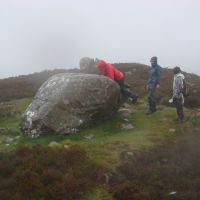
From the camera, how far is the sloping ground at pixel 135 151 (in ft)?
53.3

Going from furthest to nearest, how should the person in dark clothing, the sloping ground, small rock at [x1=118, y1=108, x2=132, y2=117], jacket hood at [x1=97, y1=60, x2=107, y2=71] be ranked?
small rock at [x1=118, y1=108, x2=132, y2=117]
jacket hood at [x1=97, y1=60, x2=107, y2=71]
the person in dark clothing
the sloping ground

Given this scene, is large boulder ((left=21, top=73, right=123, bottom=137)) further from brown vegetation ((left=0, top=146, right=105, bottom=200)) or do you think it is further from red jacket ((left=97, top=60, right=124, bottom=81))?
brown vegetation ((left=0, top=146, right=105, bottom=200))

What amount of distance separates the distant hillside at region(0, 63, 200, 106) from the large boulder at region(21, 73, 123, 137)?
5506mm

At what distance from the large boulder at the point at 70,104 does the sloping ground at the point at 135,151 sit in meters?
0.43

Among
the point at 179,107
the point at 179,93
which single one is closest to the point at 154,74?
the point at 179,93

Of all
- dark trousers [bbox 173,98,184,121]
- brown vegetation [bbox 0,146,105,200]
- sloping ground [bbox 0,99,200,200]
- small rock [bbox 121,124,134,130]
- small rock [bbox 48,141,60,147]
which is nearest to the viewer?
brown vegetation [bbox 0,146,105,200]

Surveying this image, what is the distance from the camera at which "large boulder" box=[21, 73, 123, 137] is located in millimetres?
22344

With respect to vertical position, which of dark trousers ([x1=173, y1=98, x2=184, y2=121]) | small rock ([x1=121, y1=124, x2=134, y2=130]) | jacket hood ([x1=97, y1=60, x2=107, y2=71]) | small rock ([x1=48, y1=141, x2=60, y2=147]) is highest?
jacket hood ([x1=97, y1=60, x2=107, y2=71])

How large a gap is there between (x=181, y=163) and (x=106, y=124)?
5710 mm

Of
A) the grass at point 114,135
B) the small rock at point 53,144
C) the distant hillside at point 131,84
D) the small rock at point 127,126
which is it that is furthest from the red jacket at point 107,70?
the small rock at point 53,144

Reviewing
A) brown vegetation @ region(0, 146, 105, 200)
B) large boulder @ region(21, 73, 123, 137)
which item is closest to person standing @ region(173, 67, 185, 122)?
large boulder @ region(21, 73, 123, 137)

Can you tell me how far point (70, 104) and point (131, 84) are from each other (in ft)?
36.4

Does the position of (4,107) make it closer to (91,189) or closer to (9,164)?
(9,164)

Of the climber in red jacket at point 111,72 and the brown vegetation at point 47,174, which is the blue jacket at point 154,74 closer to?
the climber in red jacket at point 111,72
